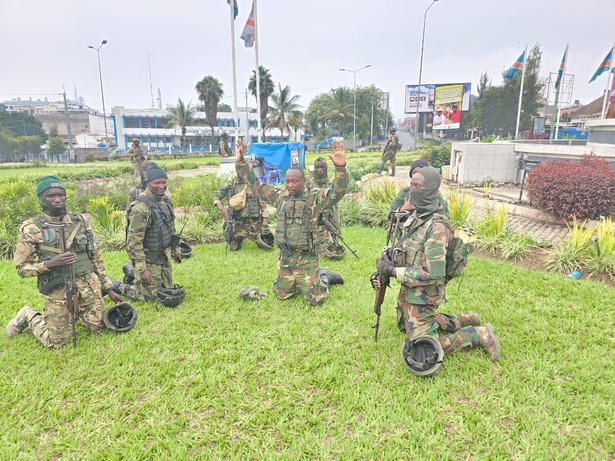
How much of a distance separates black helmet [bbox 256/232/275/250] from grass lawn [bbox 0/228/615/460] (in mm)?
2614

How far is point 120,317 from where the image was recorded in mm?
4383

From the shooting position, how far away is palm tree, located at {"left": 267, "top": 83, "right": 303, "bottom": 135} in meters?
45.4

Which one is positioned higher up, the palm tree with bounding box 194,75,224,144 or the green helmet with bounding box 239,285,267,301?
the palm tree with bounding box 194,75,224,144

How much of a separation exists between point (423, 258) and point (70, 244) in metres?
3.46

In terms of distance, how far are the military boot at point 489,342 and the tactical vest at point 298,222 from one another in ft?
7.06

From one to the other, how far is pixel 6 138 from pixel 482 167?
192ft

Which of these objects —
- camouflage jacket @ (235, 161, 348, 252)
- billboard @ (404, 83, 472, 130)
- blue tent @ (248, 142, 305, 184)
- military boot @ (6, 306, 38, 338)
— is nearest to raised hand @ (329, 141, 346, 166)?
camouflage jacket @ (235, 161, 348, 252)

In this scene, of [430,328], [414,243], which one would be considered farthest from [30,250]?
[430,328]

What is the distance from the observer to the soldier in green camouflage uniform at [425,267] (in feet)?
10.7

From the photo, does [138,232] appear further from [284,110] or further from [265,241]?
[284,110]

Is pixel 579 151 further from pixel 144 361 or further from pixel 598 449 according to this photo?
pixel 144 361

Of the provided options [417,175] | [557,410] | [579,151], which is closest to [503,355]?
[557,410]

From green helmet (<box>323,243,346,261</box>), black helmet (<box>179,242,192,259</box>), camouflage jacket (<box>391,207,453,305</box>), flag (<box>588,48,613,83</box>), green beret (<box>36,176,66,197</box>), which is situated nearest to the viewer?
camouflage jacket (<box>391,207,453,305</box>)

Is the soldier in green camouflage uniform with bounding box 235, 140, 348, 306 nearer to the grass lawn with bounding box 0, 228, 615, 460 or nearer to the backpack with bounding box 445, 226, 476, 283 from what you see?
the grass lawn with bounding box 0, 228, 615, 460
